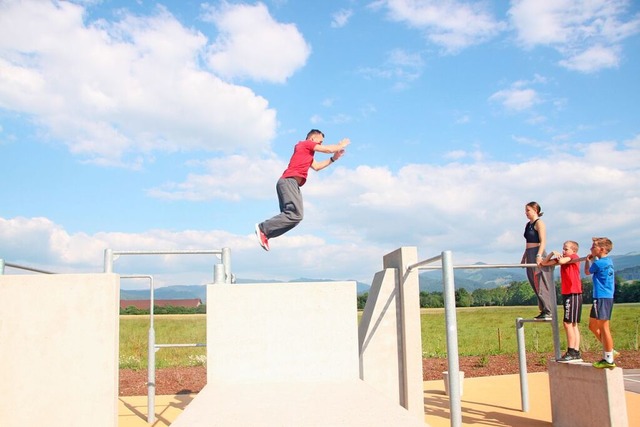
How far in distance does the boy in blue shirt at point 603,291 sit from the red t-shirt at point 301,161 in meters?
2.80

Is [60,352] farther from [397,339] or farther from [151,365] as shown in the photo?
[397,339]

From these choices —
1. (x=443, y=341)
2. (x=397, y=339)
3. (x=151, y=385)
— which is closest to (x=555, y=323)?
(x=397, y=339)

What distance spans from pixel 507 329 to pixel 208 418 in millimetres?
25665

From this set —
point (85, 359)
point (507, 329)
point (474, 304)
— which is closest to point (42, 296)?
point (85, 359)

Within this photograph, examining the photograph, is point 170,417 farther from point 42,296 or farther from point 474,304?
point 474,304

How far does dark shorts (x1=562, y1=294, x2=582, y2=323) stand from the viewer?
18.1ft

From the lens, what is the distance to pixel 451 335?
12.6 feet

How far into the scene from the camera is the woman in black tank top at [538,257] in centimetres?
598

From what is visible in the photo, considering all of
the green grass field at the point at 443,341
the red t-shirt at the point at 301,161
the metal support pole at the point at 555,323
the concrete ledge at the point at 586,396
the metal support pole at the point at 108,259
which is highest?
the red t-shirt at the point at 301,161

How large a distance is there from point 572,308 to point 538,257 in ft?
2.00

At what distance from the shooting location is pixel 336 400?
3.72m

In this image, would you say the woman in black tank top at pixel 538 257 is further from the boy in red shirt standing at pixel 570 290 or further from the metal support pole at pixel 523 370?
the metal support pole at pixel 523 370

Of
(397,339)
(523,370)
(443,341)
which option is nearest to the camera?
(397,339)

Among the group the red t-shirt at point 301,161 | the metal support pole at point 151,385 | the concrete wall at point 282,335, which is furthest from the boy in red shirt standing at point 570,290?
the metal support pole at point 151,385
